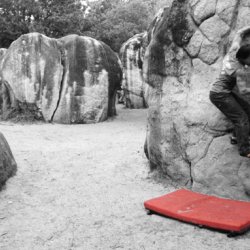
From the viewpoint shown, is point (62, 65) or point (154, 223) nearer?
A: point (154, 223)

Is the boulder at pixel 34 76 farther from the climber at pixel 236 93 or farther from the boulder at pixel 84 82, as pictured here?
the climber at pixel 236 93

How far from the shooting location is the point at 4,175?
446 centimetres

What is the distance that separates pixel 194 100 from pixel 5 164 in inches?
98.9

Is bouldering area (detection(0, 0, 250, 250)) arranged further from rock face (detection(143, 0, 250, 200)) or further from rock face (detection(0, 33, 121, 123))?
rock face (detection(0, 33, 121, 123))

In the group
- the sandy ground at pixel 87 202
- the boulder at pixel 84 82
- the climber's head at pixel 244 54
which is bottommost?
the sandy ground at pixel 87 202

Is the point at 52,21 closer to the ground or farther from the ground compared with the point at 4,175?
farther from the ground

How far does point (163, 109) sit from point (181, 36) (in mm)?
936


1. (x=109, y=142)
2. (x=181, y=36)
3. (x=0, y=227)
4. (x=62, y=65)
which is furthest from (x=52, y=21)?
(x=0, y=227)

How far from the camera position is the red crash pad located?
10.0 feet

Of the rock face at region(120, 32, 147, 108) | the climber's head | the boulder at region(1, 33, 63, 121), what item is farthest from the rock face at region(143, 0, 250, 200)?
the rock face at region(120, 32, 147, 108)

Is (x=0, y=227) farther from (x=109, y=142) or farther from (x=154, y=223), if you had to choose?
(x=109, y=142)

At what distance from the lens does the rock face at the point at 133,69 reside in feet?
45.7

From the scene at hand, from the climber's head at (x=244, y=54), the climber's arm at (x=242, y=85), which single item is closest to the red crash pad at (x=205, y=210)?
the climber's arm at (x=242, y=85)

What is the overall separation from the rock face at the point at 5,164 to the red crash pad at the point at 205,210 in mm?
1869
